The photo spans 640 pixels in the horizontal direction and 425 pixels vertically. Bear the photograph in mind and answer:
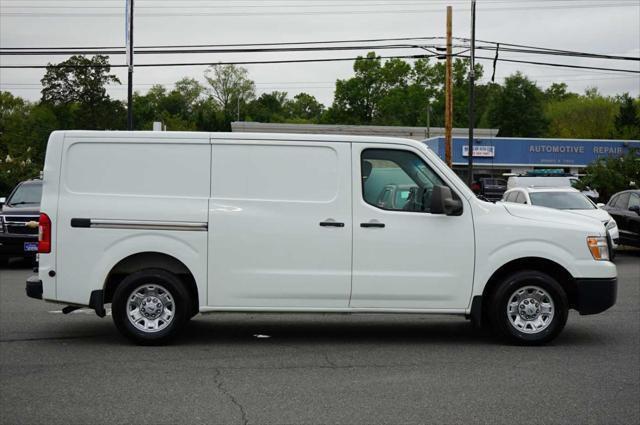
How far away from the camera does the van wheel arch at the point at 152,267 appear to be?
7.86 m

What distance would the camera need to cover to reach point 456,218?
783 centimetres

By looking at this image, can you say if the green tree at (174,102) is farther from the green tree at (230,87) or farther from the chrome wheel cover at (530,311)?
the chrome wheel cover at (530,311)

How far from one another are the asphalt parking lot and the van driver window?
147 centimetres

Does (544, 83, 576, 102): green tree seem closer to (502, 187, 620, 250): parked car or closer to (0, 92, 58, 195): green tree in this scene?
(0, 92, 58, 195): green tree

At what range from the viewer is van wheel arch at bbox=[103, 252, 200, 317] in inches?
309

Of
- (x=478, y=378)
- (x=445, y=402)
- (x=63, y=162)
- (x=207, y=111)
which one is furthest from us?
(x=207, y=111)

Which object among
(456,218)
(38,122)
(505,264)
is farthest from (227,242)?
(38,122)

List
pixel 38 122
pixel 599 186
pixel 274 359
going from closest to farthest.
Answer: pixel 274 359
pixel 599 186
pixel 38 122

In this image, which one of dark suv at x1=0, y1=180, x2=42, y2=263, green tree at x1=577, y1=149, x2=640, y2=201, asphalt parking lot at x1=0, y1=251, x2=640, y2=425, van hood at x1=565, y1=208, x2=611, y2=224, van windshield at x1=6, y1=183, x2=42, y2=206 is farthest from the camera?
green tree at x1=577, y1=149, x2=640, y2=201

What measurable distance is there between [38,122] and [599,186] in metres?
67.9

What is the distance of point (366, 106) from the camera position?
322ft

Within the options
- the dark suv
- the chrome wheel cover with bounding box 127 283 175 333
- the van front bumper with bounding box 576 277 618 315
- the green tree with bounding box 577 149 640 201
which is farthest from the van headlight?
the green tree with bounding box 577 149 640 201

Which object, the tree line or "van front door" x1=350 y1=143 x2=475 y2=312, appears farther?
the tree line

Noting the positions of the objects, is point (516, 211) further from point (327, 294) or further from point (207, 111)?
point (207, 111)
